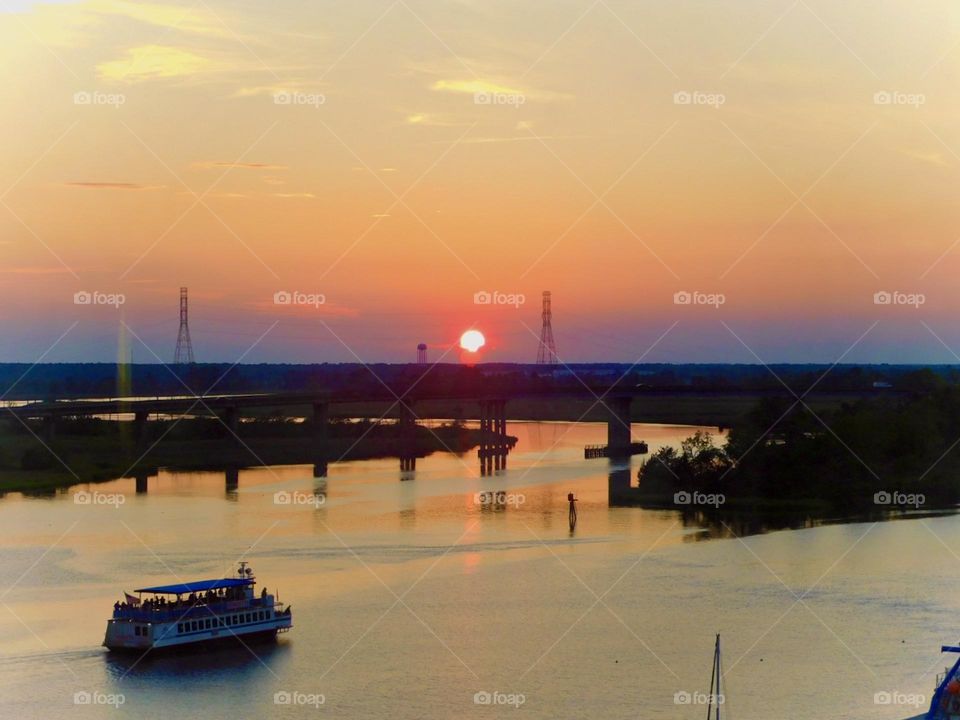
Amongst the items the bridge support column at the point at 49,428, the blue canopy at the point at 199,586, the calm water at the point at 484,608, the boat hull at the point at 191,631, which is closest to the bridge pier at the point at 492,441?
the calm water at the point at 484,608

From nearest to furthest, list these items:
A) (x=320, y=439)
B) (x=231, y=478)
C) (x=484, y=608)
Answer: (x=484, y=608), (x=231, y=478), (x=320, y=439)

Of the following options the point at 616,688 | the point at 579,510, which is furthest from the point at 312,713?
the point at 579,510

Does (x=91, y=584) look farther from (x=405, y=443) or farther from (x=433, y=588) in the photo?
(x=405, y=443)

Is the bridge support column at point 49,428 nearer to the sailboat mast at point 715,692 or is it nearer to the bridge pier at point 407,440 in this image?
the bridge pier at point 407,440

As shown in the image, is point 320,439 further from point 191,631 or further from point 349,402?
point 191,631

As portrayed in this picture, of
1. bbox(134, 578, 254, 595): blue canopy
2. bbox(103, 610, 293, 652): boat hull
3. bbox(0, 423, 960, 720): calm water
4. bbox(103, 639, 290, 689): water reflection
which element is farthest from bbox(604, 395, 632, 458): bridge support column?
bbox(103, 639, 290, 689): water reflection

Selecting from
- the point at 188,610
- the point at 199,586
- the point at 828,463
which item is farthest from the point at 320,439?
the point at 188,610

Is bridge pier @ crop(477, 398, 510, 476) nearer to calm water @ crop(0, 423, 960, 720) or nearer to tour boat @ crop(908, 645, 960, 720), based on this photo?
calm water @ crop(0, 423, 960, 720)
